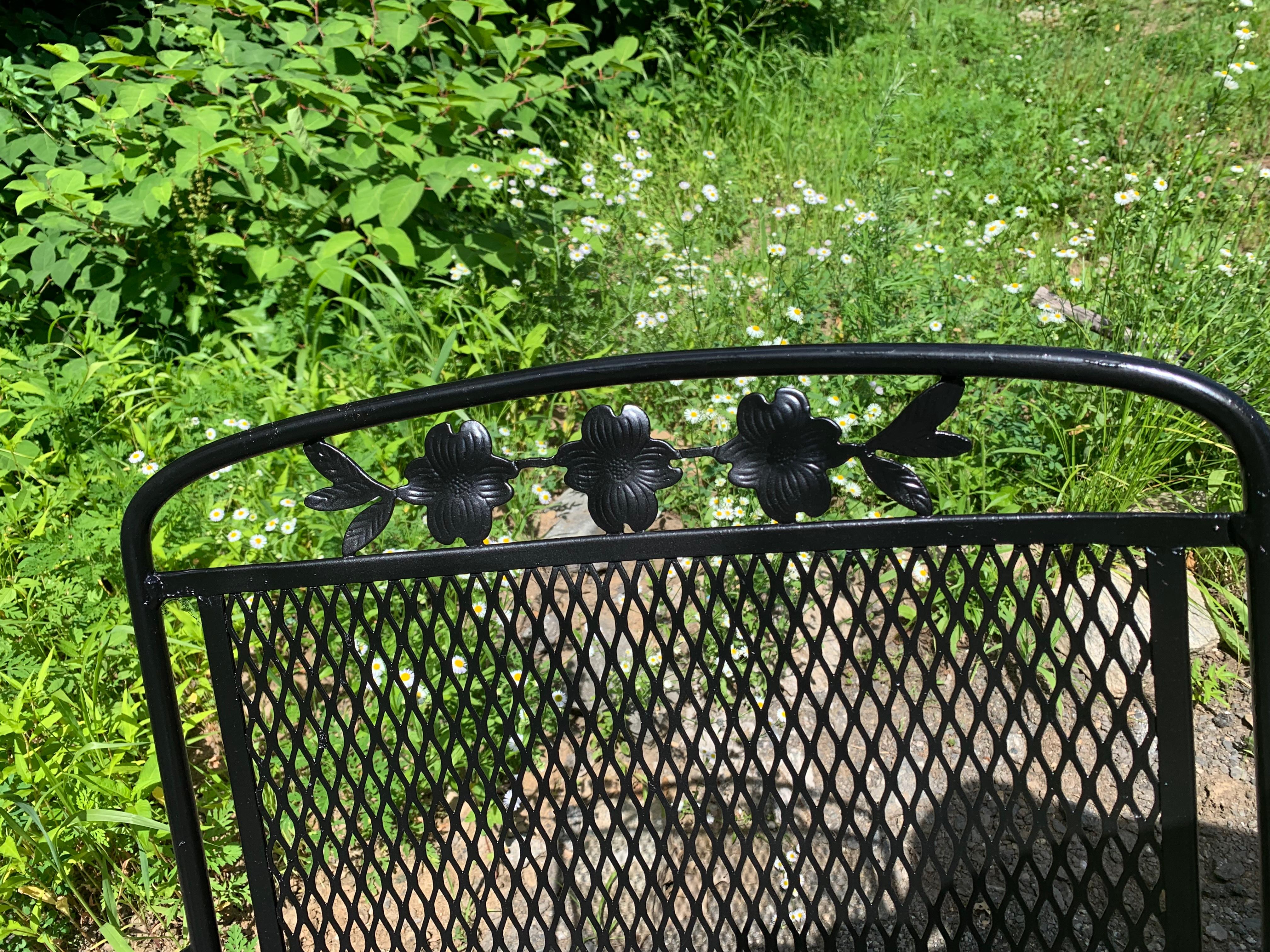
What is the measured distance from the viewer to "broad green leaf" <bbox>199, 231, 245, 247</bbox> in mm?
2967

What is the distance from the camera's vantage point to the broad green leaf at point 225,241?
9.73ft

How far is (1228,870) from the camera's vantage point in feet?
6.00

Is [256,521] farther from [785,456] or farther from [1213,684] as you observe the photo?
[1213,684]

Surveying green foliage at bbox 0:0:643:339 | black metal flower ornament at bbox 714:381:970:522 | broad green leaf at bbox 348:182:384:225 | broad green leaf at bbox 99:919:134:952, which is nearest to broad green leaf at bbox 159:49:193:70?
green foliage at bbox 0:0:643:339

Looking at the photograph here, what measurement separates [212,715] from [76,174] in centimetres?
171

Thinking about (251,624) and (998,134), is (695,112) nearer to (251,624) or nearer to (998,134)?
(998,134)

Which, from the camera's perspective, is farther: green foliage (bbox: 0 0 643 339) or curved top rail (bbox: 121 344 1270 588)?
green foliage (bbox: 0 0 643 339)

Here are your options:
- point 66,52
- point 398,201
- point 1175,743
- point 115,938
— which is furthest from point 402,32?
point 1175,743

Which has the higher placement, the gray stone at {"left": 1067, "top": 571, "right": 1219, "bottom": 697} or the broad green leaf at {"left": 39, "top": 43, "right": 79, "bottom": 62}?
the broad green leaf at {"left": 39, "top": 43, "right": 79, "bottom": 62}

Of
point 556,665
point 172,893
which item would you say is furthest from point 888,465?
point 172,893

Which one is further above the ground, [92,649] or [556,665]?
[556,665]

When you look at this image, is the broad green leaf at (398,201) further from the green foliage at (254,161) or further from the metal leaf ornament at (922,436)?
the metal leaf ornament at (922,436)

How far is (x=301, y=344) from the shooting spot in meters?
3.13

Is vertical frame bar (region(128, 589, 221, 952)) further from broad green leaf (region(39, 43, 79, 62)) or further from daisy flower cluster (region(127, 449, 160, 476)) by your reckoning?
broad green leaf (region(39, 43, 79, 62))
